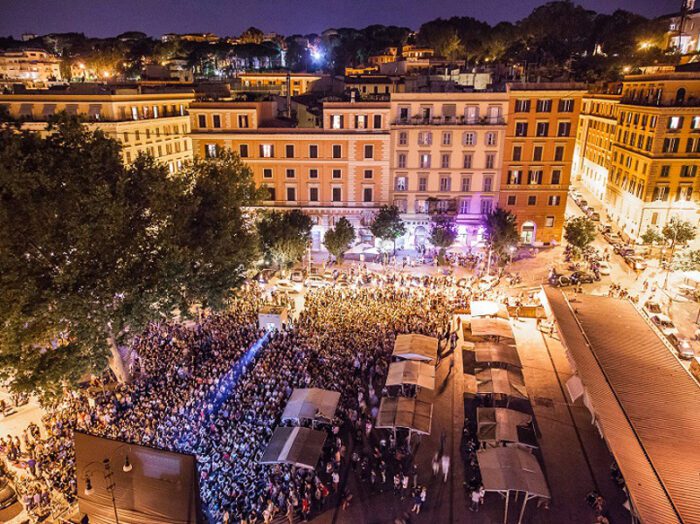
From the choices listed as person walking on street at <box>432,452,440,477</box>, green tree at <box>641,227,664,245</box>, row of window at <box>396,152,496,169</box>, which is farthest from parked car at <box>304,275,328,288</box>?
green tree at <box>641,227,664,245</box>

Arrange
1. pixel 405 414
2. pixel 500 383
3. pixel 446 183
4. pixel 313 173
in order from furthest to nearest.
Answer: pixel 313 173, pixel 446 183, pixel 500 383, pixel 405 414

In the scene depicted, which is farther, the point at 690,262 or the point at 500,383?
the point at 690,262

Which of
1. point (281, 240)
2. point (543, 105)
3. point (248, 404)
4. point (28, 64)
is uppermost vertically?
point (28, 64)

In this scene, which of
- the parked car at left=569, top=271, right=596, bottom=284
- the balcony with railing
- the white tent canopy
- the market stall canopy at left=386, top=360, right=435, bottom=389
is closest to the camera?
the white tent canopy

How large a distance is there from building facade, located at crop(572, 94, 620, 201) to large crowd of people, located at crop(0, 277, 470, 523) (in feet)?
138

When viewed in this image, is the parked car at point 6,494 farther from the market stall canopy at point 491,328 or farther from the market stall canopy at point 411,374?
the market stall canopy at point 491,328

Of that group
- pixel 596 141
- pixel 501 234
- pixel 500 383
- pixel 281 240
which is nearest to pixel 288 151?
pixel 281 240

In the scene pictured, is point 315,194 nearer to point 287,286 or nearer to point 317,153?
point 317,153

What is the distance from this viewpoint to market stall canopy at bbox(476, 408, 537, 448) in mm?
20859

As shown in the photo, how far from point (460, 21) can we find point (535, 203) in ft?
220

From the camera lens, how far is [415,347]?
27.1 meters

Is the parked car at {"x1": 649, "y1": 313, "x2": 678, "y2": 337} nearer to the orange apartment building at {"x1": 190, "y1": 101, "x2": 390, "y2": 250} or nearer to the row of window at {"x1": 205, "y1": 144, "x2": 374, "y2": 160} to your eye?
the orange apartment building at {"x1": 190, "y1": 101, "x2": 390, "y2": 250}

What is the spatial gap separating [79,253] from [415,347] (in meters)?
17.1

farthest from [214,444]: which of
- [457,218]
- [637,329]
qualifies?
[457,218]
